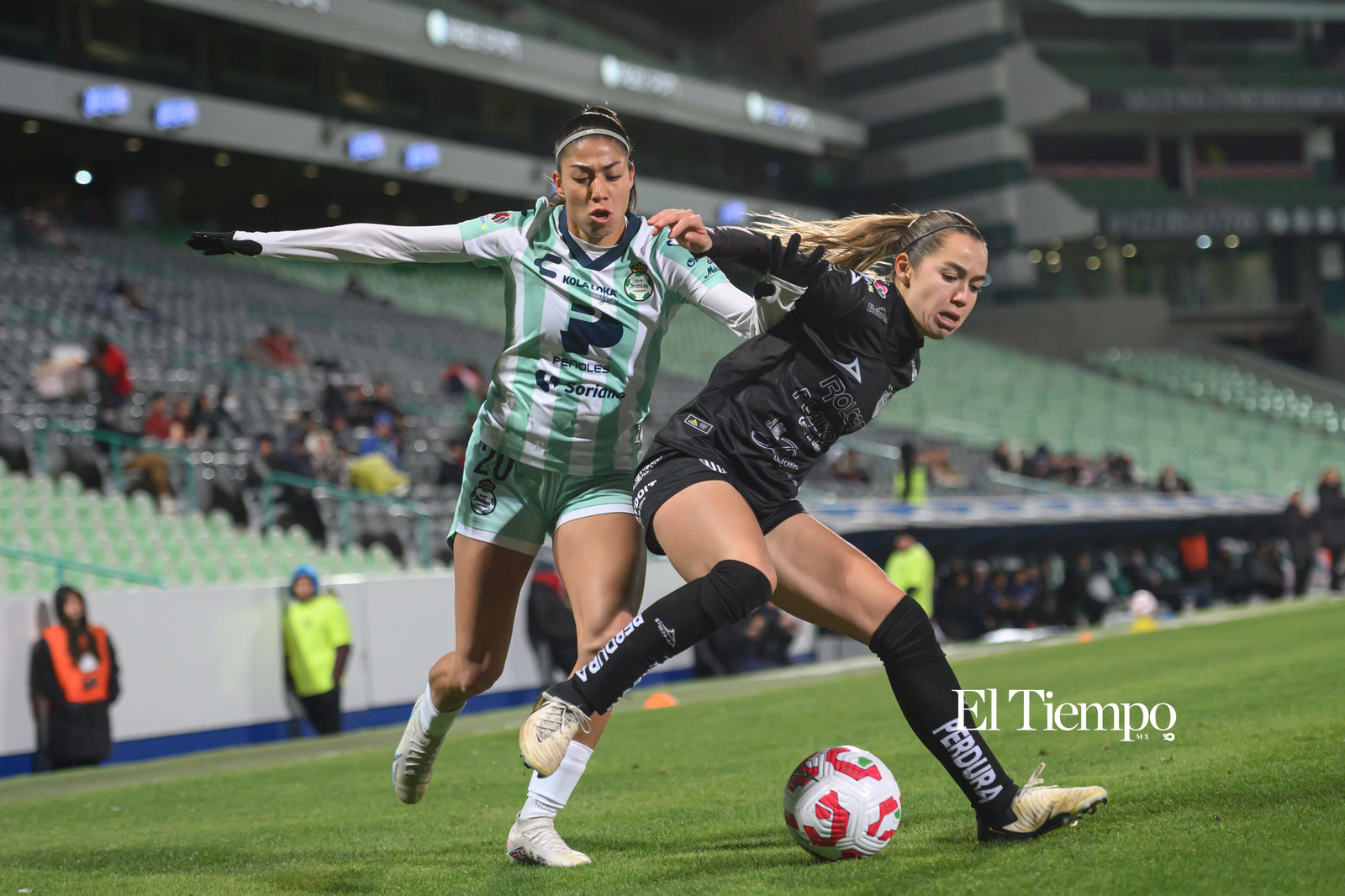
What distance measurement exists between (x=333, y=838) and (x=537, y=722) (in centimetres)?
252

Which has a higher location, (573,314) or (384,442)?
(573,314)

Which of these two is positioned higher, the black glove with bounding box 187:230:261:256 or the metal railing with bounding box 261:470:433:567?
the black glove with bounding box 187:230:261:256

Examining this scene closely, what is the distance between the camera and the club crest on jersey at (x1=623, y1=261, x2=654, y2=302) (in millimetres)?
4992

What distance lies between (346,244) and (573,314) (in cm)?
82

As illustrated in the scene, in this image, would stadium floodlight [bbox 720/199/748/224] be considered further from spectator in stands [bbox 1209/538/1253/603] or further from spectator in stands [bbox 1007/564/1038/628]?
A: spectator in stands [bbox 1007/564/1038/628]

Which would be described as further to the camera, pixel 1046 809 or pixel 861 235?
pixel 861 235

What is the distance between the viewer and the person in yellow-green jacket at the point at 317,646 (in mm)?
13133

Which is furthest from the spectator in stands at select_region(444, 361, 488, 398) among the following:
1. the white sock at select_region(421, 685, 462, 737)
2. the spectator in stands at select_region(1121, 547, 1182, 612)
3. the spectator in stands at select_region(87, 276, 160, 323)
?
the white sock at select_region(421, 685, 462, 737)

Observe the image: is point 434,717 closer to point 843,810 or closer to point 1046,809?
point 843,810

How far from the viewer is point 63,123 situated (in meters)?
29.7

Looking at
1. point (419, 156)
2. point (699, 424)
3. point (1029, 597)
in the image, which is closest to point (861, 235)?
point (699, 424)

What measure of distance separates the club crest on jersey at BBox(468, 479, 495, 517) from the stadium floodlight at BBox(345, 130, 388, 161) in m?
32.0

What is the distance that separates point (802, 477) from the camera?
5059 millimetres

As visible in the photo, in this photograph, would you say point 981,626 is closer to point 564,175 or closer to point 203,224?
point 564,175
